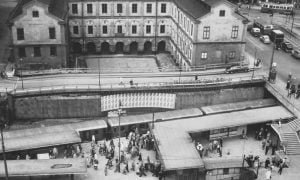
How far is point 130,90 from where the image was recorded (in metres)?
63.0

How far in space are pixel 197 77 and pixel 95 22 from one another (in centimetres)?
2614

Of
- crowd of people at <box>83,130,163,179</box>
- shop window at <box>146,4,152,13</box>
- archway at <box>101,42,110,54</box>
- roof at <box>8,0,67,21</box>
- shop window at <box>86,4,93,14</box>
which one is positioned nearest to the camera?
crowd of people at <box>83,130,163,179</box>

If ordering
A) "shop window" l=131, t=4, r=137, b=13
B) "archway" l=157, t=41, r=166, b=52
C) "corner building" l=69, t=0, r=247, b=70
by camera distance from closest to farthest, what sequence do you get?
"corner building" l=69, t=0, r=247, b=70, "shop window" l=131, t=4, r=137, b=13, "archway" l=157, t=41, r=166, b=52

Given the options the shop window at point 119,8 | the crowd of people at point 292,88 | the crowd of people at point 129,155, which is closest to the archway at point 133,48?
the shop window at point 119,8

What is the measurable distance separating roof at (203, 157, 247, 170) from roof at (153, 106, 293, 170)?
1.31 metres

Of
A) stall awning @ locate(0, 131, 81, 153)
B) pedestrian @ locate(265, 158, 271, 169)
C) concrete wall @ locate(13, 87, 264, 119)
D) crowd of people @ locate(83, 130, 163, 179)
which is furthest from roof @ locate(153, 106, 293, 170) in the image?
stall awning @ locate(0, 131, 81, 153)

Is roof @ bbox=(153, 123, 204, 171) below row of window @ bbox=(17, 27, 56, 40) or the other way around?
below

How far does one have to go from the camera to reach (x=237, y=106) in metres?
62.1

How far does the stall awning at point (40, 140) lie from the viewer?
49.4m

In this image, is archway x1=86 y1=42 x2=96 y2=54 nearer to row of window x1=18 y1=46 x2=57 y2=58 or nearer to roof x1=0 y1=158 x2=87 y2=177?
row of window x1=18 y1=46 x2=57 y2=58

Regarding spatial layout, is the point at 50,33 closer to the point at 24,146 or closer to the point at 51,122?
the point at 51,122

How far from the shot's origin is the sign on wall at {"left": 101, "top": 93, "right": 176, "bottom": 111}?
6325 centimetres

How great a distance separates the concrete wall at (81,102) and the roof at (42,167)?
16.0 metres

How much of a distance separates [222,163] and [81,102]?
23330mm
